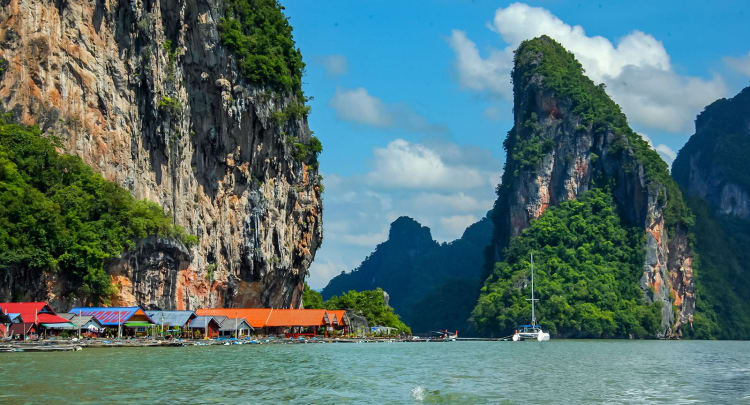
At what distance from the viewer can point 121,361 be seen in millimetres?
46094

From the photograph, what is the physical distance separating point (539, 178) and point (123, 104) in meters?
106

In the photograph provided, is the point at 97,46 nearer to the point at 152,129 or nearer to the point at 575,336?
the point at 152,129

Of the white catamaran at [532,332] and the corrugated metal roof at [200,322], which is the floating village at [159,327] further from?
the white catamaran at [532,332]

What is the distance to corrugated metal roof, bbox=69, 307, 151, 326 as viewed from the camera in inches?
2650

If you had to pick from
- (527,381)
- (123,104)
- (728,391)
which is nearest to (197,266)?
(123,104)

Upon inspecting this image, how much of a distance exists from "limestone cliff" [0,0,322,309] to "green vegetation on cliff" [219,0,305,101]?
1694mm

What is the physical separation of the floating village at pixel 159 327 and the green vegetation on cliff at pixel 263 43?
2759 cm

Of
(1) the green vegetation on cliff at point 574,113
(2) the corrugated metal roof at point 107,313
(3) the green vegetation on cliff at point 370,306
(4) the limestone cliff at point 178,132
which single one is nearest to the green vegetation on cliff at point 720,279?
(1) the green vegetation on cliff at point 574,113

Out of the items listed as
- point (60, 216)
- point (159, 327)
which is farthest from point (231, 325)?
point (60, 216)

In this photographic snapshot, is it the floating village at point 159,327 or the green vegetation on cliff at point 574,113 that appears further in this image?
the green vegetation on cliff at point 574,113

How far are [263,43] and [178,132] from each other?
20377 mm

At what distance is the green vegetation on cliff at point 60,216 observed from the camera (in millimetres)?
64750

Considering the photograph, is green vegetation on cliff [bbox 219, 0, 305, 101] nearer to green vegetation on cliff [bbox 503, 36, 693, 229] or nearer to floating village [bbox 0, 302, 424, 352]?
floating village [bbox 0, 302, 424, 352]

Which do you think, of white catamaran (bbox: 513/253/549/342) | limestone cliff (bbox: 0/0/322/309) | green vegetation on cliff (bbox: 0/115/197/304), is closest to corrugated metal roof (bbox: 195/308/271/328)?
limestone cliff (bbox: 0/0/322/309)
